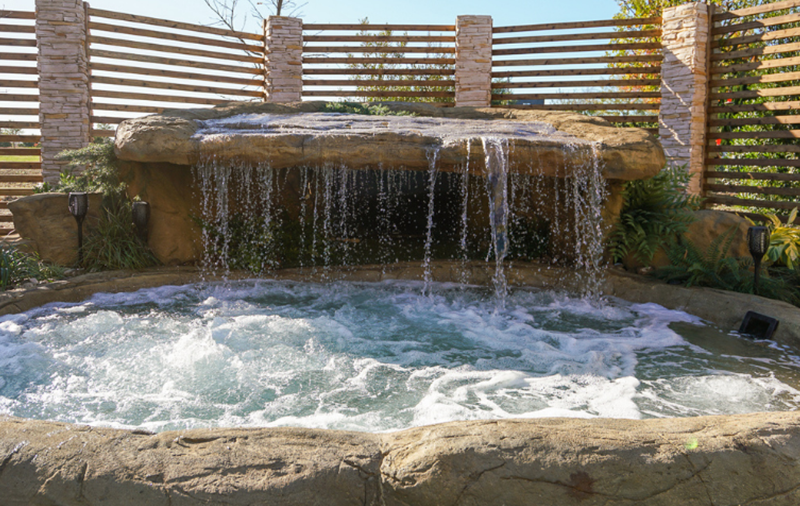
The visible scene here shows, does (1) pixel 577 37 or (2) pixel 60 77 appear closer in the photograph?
(2) pixel 60 77

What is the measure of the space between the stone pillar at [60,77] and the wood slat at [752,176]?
10.4 meters

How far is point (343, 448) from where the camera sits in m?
1.83

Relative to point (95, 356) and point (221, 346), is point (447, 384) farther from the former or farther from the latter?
point (95, 356)

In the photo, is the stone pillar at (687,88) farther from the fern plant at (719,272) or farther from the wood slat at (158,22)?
the wood slat at (158,22)

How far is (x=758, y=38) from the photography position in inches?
312

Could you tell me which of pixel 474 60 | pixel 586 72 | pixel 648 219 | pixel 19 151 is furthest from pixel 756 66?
pixel 19 151

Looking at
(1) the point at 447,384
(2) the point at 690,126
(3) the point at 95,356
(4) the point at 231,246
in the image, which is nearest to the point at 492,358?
(1) the point at 447,384

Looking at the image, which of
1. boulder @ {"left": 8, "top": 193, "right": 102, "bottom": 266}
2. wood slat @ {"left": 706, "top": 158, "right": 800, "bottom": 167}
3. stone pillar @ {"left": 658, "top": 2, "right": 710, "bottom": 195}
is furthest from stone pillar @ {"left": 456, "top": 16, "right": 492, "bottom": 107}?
boulder @ {"left": 8, "top": 193, "right": 102, "bottom": 266}

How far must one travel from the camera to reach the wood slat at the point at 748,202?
743cm

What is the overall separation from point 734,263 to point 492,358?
2940mm

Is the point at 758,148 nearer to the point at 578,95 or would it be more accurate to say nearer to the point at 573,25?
the point at 578,95

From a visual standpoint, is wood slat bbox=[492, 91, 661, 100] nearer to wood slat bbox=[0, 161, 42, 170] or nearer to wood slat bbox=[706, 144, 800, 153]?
wood slat bbox=[706, 144, 800, 153]

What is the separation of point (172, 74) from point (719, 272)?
29.4ft

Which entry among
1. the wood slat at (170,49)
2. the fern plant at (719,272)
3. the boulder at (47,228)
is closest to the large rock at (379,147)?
the fern plant at (719,272)
